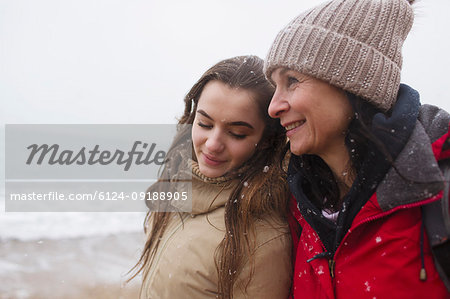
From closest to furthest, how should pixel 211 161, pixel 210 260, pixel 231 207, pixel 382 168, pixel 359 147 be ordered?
pixel 382 168 → pixel 359 147 → pixel 210 260 → pixel 231 207 → pixel 211 161

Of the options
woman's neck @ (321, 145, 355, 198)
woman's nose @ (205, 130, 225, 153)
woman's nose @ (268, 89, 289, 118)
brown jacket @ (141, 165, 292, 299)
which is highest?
woman's nose @ (268, 89, 289, 118)

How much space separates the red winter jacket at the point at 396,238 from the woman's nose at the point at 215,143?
854 mm

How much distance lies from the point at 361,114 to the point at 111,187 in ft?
55.2

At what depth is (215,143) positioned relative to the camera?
218 centimetres

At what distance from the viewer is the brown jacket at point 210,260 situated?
2.01m

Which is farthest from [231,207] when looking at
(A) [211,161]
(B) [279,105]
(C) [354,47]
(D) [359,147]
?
(C) [354,47]

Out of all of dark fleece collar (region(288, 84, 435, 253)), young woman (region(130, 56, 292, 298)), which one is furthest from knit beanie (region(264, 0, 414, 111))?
young woman (region(130, 56, 292, 298))

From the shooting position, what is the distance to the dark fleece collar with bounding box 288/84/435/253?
1.59 m

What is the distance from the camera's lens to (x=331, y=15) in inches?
74.2

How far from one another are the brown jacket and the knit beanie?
926 mm

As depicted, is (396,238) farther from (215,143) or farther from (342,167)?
(215,143)

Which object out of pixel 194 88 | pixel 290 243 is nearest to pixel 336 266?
pixel 290 243

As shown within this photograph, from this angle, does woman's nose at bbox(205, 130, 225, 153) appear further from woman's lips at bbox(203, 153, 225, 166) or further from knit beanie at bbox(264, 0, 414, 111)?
knit beanie at bbox(264, 0, 414, 111)

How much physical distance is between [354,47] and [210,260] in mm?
1419
